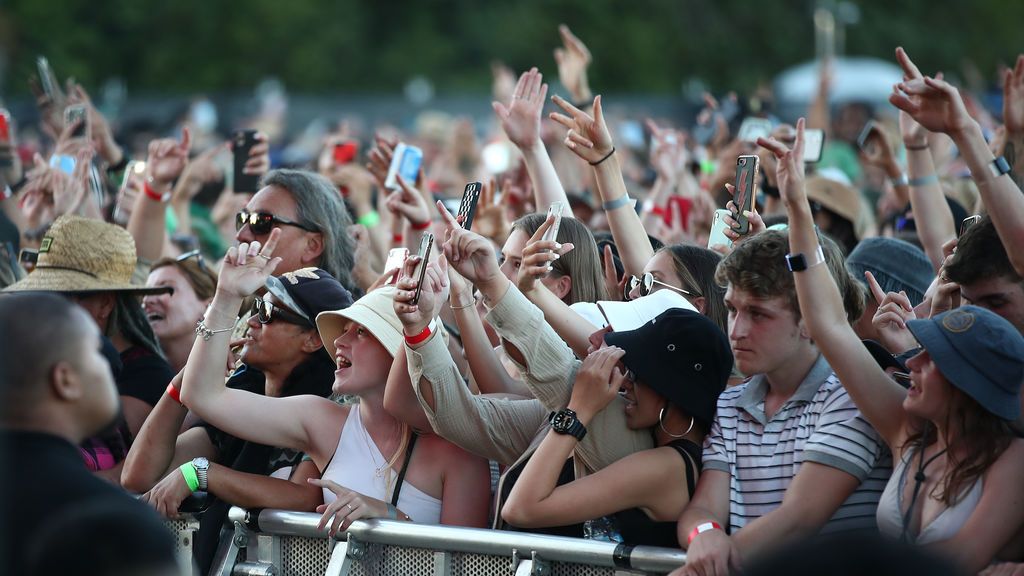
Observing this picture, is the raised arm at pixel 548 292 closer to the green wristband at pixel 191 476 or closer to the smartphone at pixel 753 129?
the green wristband at pixel 191 476

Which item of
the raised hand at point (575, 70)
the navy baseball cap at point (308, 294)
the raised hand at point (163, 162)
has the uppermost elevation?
the raised hand at point (575, 70)

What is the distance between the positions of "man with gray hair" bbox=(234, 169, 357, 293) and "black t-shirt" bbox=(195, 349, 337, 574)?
0.64 meters

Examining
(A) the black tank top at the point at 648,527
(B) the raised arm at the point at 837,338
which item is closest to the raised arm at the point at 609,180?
(A) the black tank top at the point at 648,527

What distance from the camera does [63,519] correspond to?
2514 mm

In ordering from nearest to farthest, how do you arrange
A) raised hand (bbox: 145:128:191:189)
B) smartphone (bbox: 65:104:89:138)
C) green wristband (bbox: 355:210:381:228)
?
raised hand (bbox: 145:128:191:189) < smartphone (bbox: 65:104:89:138) < green wristband (bbox: 355:210:381:228)

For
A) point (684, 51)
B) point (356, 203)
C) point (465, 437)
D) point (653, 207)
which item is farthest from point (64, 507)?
point (684, 51)

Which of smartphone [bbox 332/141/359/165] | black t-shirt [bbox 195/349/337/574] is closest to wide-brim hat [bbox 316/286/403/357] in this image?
black t-shirt [bbox 195/349/337/574]

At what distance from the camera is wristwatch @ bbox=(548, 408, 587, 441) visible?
395 cm

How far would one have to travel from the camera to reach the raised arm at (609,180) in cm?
561

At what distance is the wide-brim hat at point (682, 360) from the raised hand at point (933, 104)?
35.9 inches

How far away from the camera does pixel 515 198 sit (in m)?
8.15

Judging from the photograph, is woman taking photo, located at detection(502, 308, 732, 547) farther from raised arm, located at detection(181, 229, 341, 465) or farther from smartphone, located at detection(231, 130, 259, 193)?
smartphone, located at detection(231, 130, 259, 193)

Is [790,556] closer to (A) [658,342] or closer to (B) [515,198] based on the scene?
(A) [658,342]

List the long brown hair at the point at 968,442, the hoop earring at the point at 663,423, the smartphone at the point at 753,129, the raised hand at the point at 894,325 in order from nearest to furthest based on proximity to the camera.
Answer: the long brown hair at the point at 968,442 < the hoop earring at the point at 663,423 < the raised hand at the point at 894,325 < the smartphone at the point at 753,129
